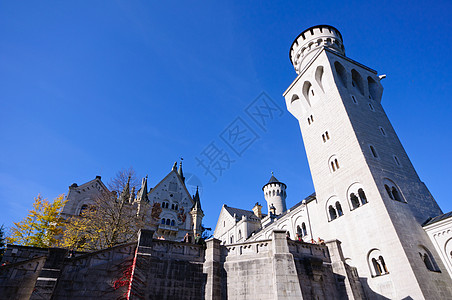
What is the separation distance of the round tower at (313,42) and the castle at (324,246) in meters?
0.40

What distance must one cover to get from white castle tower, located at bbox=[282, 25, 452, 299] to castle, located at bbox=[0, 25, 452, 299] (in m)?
0.09

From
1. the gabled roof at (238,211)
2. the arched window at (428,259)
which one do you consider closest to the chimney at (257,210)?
the gabled roof at (238,211)

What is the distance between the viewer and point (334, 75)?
28.3 meters

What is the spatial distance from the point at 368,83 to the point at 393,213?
782 inches

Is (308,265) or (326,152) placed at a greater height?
(326,152)

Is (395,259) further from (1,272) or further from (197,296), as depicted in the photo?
(1,272)

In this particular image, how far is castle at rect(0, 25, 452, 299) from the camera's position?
1221 centimetres

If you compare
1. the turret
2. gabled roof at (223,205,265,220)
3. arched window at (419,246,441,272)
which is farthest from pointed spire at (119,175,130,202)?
gabled roof at (223,205,265,220)

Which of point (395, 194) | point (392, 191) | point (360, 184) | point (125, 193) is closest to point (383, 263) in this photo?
point (395, 194)

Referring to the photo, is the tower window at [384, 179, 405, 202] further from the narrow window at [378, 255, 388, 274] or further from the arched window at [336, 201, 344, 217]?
the narrow window at [378, 255, 388, 274]

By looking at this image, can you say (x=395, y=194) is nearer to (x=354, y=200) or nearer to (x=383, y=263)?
(x=354, y=200)

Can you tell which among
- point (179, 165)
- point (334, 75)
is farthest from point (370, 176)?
point (179, 165)

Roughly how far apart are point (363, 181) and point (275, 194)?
100 feet

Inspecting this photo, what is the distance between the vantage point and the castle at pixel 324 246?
12211mm
